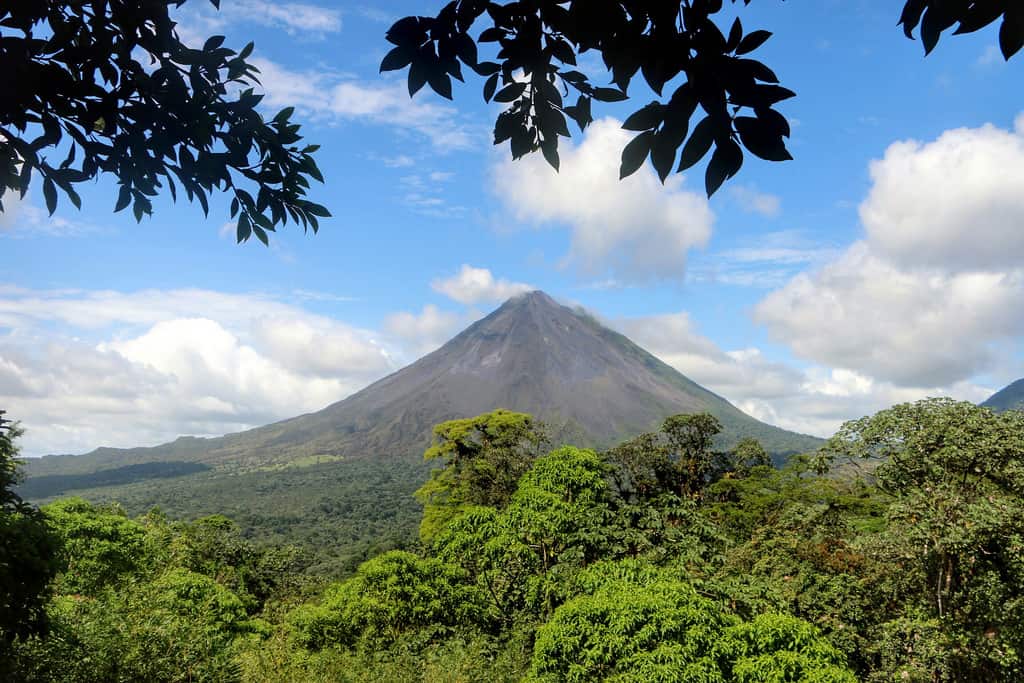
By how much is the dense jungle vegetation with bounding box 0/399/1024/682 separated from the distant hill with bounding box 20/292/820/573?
257 feet

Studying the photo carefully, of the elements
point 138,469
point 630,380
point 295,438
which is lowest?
point 138,469

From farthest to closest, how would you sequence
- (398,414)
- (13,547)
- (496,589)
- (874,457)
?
1. (398,414)
2. (496,589)
3. (874,457)
4. (13,547)

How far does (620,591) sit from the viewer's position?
34.4 feet

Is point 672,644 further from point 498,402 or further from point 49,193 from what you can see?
point 498,402

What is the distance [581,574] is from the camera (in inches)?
511

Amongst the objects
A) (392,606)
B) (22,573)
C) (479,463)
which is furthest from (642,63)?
(479,463)

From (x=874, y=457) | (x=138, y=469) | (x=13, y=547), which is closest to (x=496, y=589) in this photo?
(x=874, y=457)

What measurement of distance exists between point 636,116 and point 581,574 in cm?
1296

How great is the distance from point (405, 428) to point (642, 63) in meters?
156

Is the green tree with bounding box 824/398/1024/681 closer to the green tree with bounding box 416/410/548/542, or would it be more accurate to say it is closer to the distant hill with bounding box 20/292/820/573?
the green tree with bounding box 416/410/548/542

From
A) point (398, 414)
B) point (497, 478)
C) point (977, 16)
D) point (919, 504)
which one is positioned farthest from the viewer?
point (398, 414)

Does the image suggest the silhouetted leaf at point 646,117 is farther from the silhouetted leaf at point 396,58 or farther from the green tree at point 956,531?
the green tree at point 956,531

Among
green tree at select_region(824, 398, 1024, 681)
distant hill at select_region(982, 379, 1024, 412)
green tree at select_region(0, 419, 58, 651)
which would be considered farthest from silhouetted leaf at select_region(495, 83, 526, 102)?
distant hill at select_region(982, 379, 1024, 412)

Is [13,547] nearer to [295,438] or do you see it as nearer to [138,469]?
[295,438]
